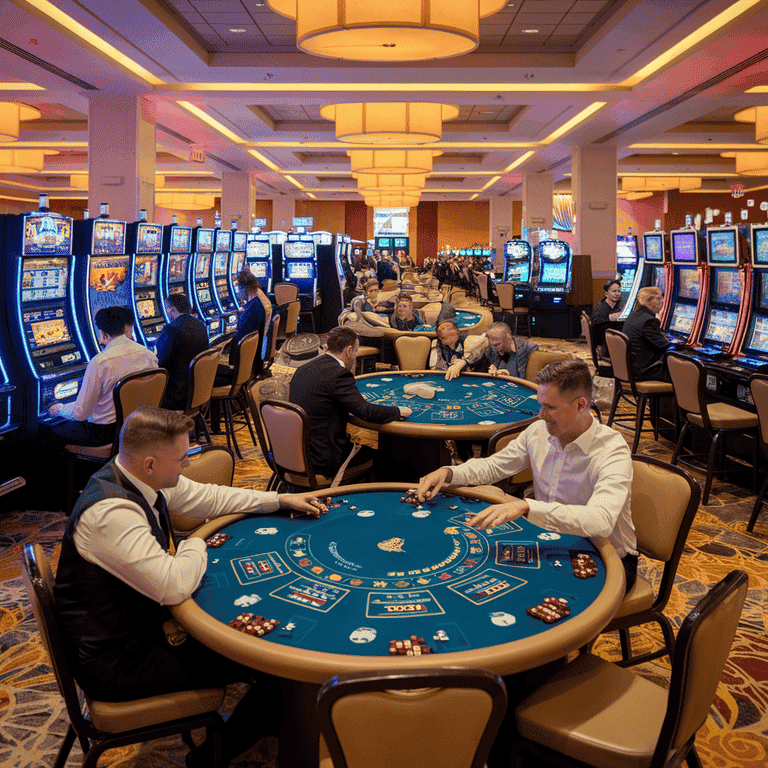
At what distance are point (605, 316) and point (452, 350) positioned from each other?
3305 mm

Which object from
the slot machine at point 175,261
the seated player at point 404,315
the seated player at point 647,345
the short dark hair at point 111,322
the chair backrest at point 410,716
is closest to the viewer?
the chair backrest at point 410,716

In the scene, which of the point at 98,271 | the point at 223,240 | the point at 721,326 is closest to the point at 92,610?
the point at 98,271

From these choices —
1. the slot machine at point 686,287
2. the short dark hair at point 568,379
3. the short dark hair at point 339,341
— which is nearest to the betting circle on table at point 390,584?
the short dark hair at point 568,379

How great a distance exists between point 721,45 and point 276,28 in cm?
442

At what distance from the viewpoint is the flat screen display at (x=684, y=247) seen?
680cm

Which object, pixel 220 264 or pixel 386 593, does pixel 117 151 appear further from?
pixel 386 593

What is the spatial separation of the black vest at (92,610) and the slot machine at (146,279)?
4.70m

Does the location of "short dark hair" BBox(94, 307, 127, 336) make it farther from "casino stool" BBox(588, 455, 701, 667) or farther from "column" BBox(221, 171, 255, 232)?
"column" BBox(221, 171, 255, 232)

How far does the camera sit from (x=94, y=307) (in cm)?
573

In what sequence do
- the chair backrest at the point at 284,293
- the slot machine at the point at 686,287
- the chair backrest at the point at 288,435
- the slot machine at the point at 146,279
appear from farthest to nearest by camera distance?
1. the chair backrest at the point at 284,293
2. the slot machine at the point at 686,287
3. the slot machine at the point at 146,279
4. the chair backrest at the point at 288,435

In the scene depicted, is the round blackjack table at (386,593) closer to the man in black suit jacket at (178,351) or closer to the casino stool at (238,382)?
the man in black suit jacket at (178,351)

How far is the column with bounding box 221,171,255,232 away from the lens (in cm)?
1725

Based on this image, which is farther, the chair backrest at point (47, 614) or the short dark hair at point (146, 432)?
the short dark hair at point (146, 432)

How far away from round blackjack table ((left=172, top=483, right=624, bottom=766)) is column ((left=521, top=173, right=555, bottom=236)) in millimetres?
16529
